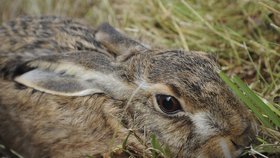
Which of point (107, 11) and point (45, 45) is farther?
point (107, 11)

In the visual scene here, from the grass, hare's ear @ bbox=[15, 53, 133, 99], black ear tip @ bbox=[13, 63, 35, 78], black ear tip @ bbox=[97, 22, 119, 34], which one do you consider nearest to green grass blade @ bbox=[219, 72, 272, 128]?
the grass

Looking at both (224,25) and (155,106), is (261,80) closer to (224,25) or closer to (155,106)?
(224,25)

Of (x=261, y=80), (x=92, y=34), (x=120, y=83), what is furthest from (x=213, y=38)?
(x=120, y=83)

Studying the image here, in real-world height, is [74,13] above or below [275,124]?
above

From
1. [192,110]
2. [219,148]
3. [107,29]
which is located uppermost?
[107,29]

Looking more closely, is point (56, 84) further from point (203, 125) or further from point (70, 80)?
point (203, 125)

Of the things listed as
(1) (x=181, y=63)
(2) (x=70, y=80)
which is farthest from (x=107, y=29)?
(1) (x=181, y=63)

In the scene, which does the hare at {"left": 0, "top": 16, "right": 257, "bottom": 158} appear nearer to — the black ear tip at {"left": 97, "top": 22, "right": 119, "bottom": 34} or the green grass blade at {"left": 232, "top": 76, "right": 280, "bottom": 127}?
the black ear tip at {"left": 97, "top": 22, "right": 119, "bottom": 34}
